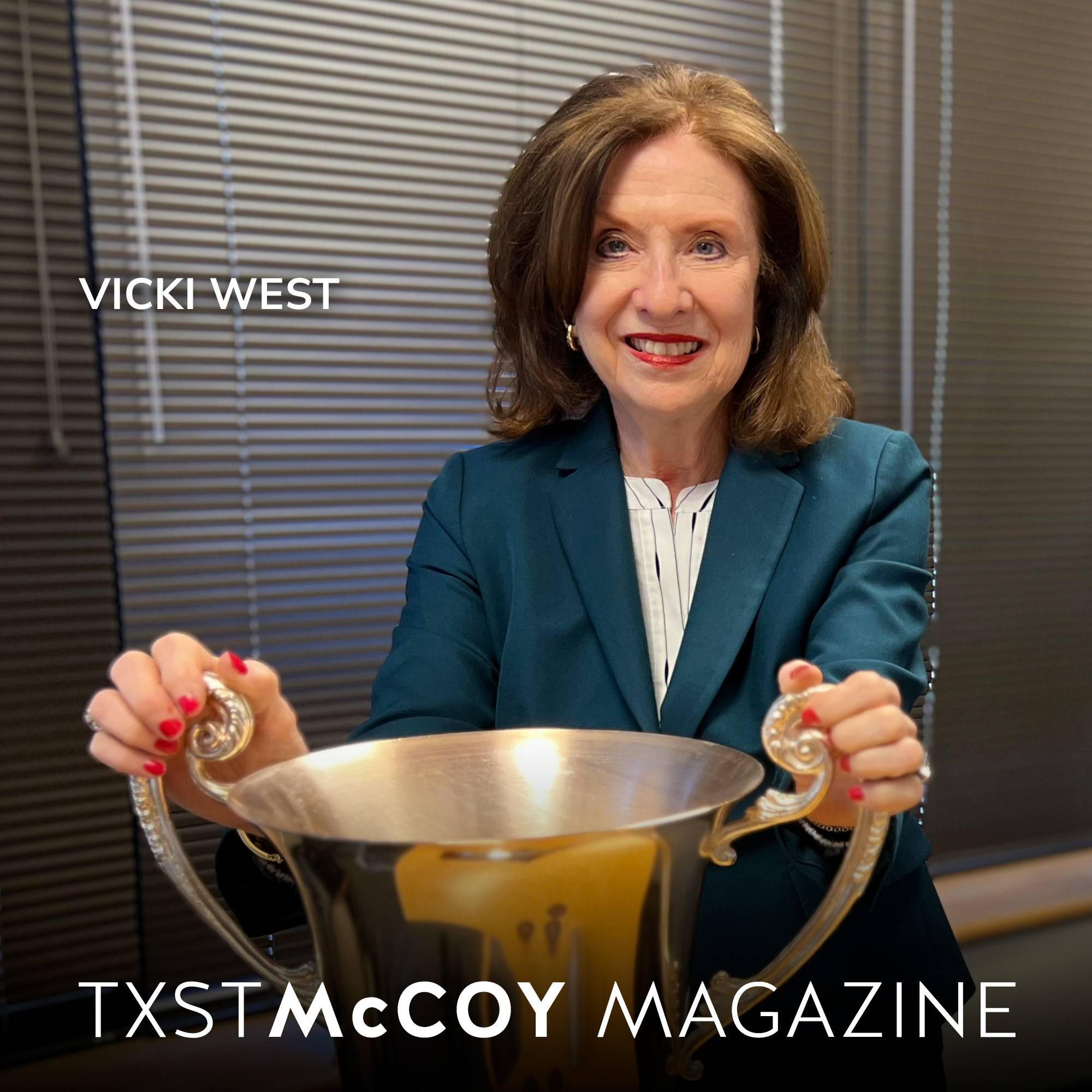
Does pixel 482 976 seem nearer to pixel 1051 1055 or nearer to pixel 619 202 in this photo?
pixel 1051 1055

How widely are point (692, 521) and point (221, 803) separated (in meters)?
0.67

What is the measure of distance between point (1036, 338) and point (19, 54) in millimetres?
2459

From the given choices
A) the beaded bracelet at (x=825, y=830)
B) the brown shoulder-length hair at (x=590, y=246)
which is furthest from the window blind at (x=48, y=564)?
the beaded bracelet at (x=825, y=830)

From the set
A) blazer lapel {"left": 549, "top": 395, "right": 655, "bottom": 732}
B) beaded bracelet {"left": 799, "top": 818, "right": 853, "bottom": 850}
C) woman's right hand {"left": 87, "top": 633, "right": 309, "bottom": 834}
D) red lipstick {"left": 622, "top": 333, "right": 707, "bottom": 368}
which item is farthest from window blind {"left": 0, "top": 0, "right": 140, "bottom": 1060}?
beaded bracelet {"left": 799, "top": 818, "right": 853, "bottom": 850}

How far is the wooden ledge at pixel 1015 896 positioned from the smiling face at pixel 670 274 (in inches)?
43.5

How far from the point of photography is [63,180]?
2010mm

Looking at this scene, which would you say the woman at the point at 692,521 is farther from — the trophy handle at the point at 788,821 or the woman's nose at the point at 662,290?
the trophy handle at the point at 788,821

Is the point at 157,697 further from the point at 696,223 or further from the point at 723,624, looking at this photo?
the point at 696,223

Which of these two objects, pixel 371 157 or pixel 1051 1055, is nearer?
pixel 1051 1055

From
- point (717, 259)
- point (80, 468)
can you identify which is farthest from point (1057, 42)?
point (80, 468)

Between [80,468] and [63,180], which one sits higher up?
[63,180]

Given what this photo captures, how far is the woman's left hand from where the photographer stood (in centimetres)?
63

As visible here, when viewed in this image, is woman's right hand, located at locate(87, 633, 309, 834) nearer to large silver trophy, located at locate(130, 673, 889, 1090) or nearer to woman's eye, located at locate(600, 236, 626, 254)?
large silver trophy, located at locate(130, 673, 889, 1090)

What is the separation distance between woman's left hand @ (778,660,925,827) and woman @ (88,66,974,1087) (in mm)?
305
